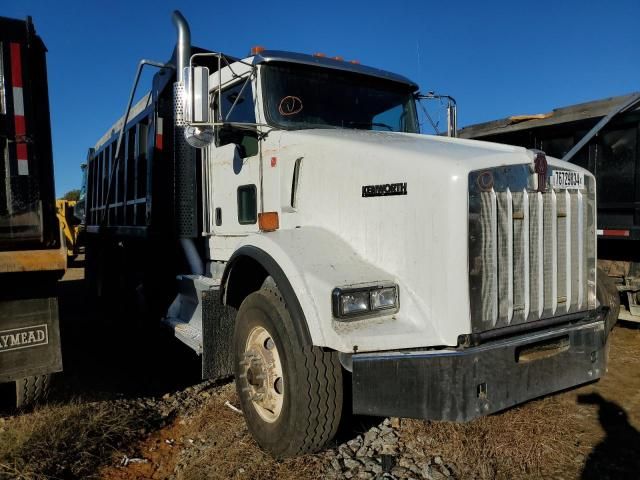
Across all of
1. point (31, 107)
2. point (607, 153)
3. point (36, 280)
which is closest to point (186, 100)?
point (31, 107)

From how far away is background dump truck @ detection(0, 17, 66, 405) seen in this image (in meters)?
3.38

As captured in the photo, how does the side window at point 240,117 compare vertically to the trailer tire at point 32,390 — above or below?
above

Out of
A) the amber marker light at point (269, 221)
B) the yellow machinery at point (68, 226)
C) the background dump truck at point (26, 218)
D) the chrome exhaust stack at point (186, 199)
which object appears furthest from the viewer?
the yellow machinery at point (68, 226)

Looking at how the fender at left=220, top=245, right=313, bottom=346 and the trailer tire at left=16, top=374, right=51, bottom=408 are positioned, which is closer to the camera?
the fender at left=220, top=245, right=313, bottom=346

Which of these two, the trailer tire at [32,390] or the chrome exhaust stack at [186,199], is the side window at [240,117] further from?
the trailer tire at [32,390]

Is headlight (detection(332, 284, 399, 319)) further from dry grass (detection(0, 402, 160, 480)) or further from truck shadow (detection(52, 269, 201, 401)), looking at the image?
truck shadow (detection(52, 269, 201, 401))

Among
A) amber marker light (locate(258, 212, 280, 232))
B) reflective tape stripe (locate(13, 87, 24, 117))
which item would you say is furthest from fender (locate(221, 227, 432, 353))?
reflective tape stripe (locate(13, 87, 24, 117))

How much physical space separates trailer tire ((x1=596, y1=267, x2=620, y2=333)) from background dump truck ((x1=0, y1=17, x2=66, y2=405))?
11.8 feet

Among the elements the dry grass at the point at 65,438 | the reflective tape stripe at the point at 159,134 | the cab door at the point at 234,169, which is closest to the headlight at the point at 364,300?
the cab door at the point at 234,169

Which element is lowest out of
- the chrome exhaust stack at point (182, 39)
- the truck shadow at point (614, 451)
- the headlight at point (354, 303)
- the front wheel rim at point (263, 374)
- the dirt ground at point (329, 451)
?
the truck shadow at point (614, 451)

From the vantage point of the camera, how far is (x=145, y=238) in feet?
18.0

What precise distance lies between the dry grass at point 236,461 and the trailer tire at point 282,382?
0.10 metres

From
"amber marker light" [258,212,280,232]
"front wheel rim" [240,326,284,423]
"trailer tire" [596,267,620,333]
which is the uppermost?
"amber marker light" [258,212,280,232]

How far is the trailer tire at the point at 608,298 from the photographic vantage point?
3469 mm
